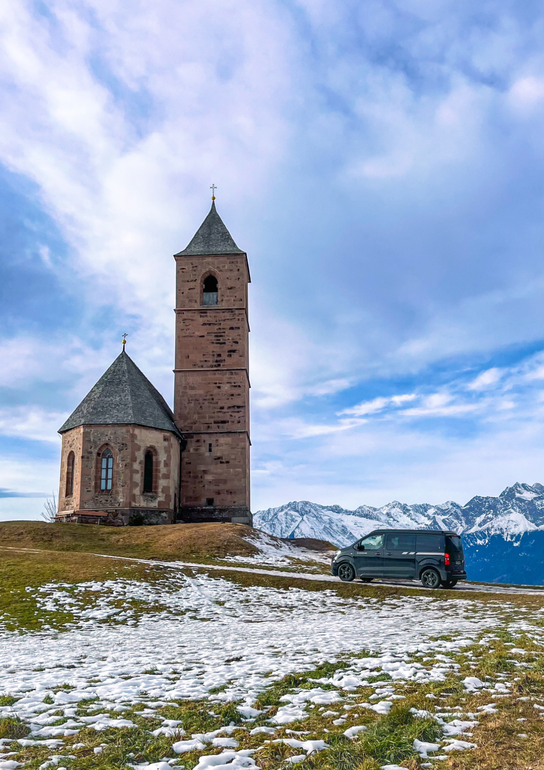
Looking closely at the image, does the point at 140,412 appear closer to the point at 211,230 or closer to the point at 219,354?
the point at 219,354

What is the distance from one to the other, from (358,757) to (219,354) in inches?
1590

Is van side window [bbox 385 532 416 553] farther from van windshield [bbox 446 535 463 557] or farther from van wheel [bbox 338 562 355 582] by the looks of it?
van wheel [bbox 338 562 355 582]

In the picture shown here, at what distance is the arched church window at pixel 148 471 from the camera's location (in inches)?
1528

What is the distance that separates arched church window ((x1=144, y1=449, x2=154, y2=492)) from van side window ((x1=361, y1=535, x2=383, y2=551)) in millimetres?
20507

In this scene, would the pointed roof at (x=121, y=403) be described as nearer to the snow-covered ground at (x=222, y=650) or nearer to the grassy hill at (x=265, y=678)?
the grassy hill at (x=265, y=678)

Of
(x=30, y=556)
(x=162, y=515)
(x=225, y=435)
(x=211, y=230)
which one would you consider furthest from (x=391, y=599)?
(x=211, y=230)

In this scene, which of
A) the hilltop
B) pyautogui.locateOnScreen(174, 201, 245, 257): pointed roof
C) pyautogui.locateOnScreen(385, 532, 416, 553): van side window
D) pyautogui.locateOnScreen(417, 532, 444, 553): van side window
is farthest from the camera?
pyautogui.locateOnScreen(174, 201, 245, 257): pointed roof

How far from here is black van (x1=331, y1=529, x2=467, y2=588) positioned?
19.7 m

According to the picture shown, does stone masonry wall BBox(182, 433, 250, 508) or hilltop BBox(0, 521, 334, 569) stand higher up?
stone masonry wall BBox(182, 433, 250, 508)

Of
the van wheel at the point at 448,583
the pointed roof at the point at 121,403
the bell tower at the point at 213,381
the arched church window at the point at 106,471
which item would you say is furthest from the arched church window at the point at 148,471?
the van wheel at the point at 448,583

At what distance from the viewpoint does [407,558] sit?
20156 mm

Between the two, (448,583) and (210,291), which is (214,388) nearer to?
(210,291)

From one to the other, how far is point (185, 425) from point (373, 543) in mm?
25078

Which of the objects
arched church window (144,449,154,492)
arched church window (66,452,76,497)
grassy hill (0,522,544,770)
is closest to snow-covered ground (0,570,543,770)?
grassy hill (0,522,544,770)
